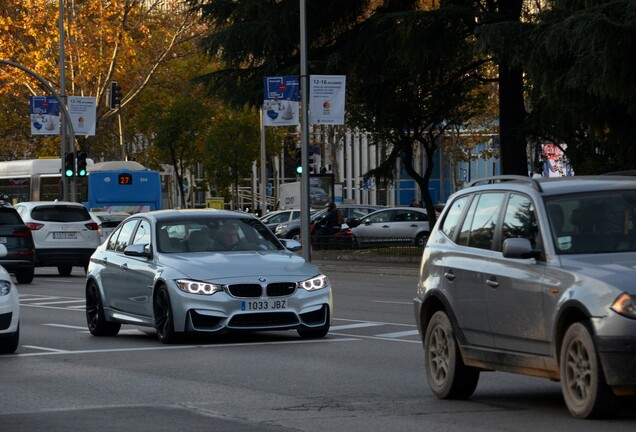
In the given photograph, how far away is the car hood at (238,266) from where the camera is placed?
16.4m

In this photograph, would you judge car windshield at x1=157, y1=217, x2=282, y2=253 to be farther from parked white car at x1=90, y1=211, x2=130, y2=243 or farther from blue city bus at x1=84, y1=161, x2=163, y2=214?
blue city bus at x1=84, y1=161, x2=163, y2=214

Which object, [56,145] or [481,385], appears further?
[56,145]

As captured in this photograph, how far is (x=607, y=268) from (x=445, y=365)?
2.19 m

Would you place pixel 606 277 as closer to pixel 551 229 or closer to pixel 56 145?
pixel 551 229

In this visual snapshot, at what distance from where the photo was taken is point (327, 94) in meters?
37.2

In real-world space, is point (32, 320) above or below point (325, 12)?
below

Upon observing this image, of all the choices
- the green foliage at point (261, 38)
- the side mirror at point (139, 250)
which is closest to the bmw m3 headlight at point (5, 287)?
the side mirror at point (139, 250)

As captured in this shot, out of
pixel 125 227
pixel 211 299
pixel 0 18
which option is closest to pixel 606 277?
pixel 211 299

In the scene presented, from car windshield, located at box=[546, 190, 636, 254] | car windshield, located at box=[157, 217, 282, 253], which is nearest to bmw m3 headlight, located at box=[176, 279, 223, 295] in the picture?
car windshield, located at box=[157, 217, 282, 253]

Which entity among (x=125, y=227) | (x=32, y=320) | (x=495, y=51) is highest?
(x=495, y=51)

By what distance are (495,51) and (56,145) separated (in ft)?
168

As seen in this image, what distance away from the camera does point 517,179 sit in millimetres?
11102

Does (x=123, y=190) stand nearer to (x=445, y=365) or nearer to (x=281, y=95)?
(x=281, y=95)

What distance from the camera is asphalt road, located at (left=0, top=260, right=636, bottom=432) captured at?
10344mm
